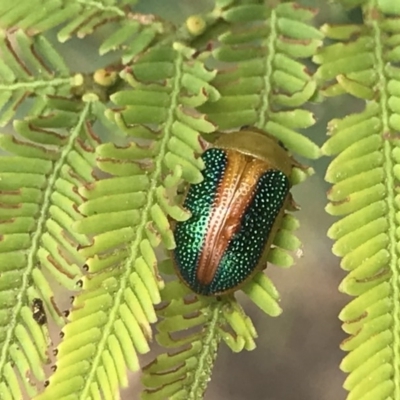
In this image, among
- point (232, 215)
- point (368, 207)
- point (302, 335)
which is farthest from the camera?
point (302, 335)

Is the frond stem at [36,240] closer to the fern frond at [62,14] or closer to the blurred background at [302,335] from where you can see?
the fern frond at [62,14]

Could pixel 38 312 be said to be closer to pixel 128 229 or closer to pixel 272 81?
pixel 128 229

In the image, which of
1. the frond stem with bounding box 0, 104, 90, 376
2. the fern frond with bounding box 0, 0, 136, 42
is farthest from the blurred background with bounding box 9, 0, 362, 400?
the fern frond with bounding box 0, 0, 136, 42

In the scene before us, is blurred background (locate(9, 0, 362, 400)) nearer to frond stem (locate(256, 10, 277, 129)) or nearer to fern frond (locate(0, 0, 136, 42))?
frond stem (locate(256, 10, 277, 129))

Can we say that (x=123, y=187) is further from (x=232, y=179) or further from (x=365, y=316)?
(x=365, y=316)

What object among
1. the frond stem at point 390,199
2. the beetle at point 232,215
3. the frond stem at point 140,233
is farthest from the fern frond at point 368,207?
the frond stem at point 140,233

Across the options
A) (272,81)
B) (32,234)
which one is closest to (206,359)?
(32,234)

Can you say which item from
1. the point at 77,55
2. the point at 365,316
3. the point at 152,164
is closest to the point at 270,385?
the point at 365,316
